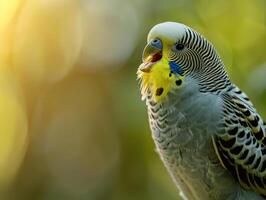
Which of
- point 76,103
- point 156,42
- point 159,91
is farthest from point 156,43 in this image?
point 76,103

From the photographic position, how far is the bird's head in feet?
4.56

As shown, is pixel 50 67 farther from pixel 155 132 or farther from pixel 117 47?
pixel 155 132

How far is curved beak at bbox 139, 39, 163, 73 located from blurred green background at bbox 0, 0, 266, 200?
106 cm

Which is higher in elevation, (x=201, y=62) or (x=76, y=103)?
(x=76, y=103)

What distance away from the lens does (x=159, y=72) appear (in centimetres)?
139

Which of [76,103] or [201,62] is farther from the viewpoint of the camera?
[76,103]

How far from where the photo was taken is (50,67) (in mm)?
3328

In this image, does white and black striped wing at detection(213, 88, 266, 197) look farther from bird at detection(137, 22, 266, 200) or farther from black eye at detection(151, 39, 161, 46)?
black eye at detection(151, 39, 161, 46)

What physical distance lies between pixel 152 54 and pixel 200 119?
19 cm

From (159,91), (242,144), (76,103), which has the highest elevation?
(76,103)

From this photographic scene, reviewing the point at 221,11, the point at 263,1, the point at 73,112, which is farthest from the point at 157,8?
the point at 73,112

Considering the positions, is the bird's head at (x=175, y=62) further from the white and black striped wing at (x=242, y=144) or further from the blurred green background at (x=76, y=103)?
the blurred green background at (x=76, y=103)

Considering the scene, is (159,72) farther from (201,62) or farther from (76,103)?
(76,103)

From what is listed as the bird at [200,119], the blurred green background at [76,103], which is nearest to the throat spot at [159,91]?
the bird at [200,119]
